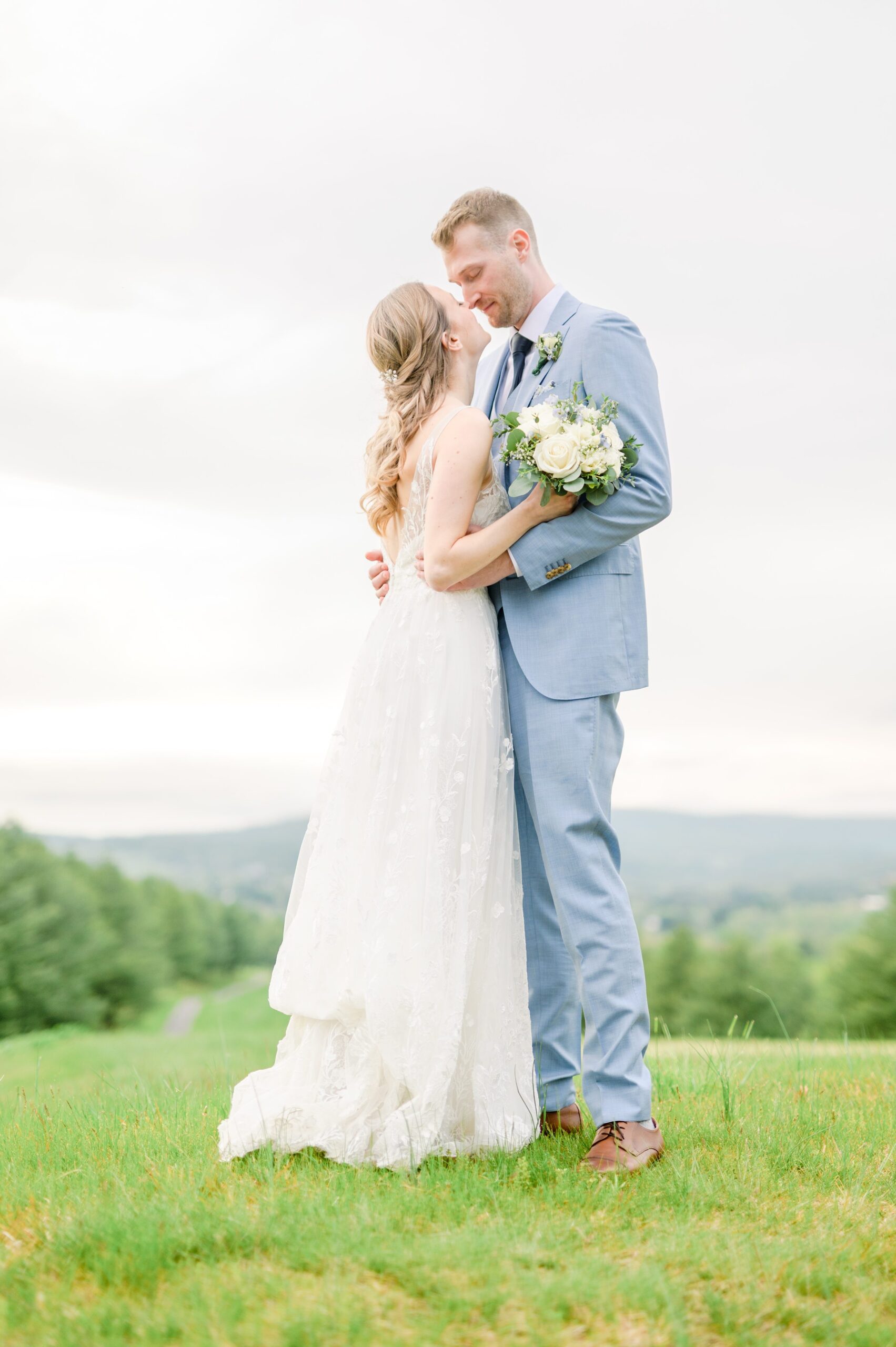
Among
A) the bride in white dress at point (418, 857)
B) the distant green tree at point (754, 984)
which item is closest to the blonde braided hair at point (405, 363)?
the bride in white dress at point (418, 857)

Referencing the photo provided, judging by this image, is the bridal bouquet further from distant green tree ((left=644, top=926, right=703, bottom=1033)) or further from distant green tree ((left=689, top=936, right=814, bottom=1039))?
distant green tree ((left=644, top=926, right=703, bottom=1033))

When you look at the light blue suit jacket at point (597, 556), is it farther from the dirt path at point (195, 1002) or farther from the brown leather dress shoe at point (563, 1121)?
the dirt path at point (195, 1002)

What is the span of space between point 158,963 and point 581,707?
48.5 metres

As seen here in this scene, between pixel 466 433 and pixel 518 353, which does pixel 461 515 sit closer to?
pixel 466 433

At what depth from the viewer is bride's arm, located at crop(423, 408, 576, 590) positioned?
3.76 metres

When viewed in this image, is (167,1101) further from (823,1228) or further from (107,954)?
(107,954)

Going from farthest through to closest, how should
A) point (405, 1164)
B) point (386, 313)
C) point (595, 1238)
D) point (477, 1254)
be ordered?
point (386, 313) < point (405, 1164) < point (595, 1238) < point (477, 1254)

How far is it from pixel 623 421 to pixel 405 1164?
2585mm

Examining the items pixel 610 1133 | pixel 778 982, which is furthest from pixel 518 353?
pixel 778 982

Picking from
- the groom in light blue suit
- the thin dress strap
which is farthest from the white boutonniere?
the thin dress strap

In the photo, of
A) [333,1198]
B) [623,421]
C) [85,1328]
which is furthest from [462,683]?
[85,1328]

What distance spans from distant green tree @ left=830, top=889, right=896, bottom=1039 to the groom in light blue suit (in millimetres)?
36682

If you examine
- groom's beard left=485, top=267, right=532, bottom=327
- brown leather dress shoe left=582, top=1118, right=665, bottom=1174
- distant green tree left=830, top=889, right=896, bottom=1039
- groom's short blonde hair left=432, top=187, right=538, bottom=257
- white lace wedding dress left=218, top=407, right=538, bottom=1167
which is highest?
groom's short blonde hair left=432, top=187, right=538, bottom=257

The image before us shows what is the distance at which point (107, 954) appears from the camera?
44688 millimetres
